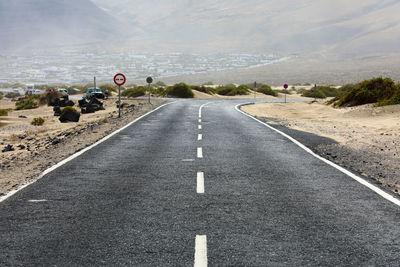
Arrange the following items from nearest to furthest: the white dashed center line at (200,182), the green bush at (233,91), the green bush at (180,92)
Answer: the white dashed center line at (200,182) → the green bush at (180,92) → the green bush at (233,91)

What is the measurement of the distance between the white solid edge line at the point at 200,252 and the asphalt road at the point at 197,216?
1cm

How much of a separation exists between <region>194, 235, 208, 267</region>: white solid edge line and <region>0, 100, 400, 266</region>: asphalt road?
0.01m

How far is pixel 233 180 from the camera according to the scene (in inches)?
339

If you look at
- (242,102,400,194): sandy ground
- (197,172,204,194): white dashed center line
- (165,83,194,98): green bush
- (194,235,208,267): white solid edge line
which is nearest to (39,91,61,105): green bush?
(165,83,194,98): green bush

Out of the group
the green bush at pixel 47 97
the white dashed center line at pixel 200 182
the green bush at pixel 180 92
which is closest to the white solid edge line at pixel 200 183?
the white dashed center line at pixel 200 182

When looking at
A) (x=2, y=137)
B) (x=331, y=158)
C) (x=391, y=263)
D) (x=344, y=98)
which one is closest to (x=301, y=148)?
(x=331, y=158)

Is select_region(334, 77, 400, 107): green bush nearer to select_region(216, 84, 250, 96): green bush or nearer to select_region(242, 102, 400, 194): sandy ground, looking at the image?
select_region(242, 102, 400, 194): sandy ground

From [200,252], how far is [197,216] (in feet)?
4.39

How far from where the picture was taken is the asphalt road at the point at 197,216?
15.8 ft

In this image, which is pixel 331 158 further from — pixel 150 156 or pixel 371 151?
pixel 150 156

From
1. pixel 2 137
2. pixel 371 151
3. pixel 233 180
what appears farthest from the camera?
pixel 2 137

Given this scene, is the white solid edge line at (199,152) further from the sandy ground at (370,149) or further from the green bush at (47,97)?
the green bush at (47,97)

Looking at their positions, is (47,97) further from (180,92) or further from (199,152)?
(199,152)

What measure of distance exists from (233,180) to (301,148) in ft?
16.8
